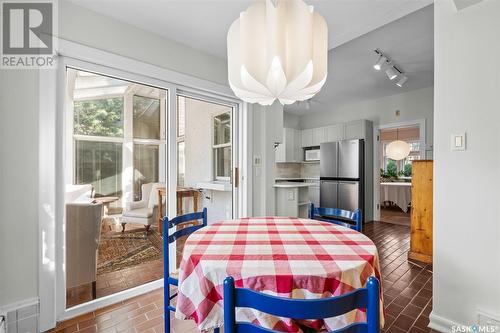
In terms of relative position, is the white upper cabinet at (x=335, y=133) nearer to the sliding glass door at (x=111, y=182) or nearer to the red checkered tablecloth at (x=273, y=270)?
the sliding glass door at (x=111, y=182)

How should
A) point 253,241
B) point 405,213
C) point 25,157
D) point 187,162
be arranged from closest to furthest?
point 253,241 < point 25,157 < point 187,162 < point 405,213

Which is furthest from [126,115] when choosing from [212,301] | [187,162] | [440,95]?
[440,95]

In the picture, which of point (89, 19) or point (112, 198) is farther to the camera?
point (112, 198)

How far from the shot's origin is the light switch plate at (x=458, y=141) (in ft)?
5.03

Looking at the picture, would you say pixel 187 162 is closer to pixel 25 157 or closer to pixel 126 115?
pixel 126 115

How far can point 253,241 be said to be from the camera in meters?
1.27

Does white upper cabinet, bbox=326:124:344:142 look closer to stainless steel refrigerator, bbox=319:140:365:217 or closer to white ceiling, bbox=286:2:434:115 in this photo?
stainless steel refrigerator, bbox=319:140:365:217

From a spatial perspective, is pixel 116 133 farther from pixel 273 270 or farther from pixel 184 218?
pixel 273 270

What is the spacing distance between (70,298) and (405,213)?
672 centimetres

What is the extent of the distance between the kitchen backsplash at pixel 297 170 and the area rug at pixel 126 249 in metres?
3.90

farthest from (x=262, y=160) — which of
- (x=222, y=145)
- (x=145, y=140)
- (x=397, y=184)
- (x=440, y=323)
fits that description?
(x=397, y=184)

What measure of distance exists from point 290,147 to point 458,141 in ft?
14.3

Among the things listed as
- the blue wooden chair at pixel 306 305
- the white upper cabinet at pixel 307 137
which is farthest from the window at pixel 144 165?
the white upper cabinet at pixel 307 137

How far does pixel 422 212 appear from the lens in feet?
9.56
